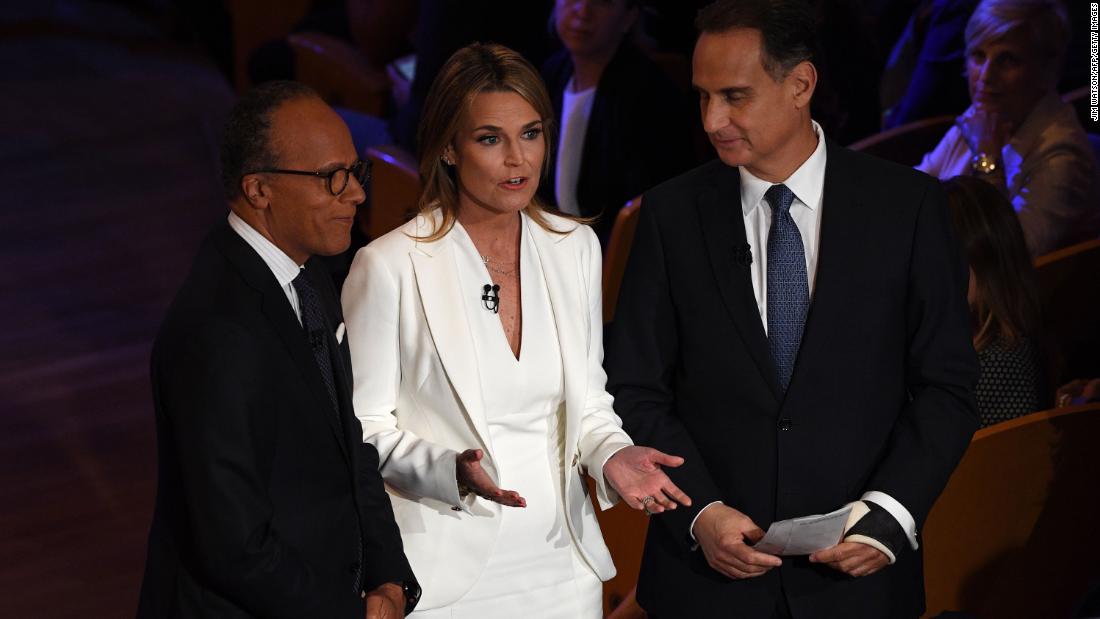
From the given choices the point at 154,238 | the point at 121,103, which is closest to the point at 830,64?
the point at 154,238

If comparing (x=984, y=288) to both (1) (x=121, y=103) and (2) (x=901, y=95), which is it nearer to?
(2) (x=901, y=95)

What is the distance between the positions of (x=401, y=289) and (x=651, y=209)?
18.2 inches

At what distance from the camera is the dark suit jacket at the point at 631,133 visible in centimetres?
399

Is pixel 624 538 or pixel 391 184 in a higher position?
pixel 391 184

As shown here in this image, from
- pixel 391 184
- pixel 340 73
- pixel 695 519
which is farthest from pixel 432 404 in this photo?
pixel 340 73

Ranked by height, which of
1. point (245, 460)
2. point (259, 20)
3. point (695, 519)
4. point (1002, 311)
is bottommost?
point (259, 20)

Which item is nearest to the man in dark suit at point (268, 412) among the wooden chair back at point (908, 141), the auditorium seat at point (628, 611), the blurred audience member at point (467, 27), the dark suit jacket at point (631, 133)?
the auditorium seat at point (628, 611)

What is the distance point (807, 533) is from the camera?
2066 mm

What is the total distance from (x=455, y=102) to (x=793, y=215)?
24.3 inches

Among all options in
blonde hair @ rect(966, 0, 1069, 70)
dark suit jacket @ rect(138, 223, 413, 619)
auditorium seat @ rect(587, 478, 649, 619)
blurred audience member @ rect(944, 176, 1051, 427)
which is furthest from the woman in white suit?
blonde hair @ rect(966, 0, 1069, 70)

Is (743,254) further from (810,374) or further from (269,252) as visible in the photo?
(269,252)

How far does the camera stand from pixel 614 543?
127 inches

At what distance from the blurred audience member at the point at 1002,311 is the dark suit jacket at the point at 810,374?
0.77m

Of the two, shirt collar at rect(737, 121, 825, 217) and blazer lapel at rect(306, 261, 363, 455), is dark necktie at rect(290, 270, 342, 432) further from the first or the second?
shirt collar at rect(737, 121, 825, 217)
